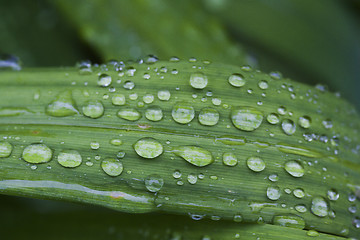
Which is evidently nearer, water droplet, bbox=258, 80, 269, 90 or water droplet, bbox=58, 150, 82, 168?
water droplet, bbox=58, 150, 82, 168

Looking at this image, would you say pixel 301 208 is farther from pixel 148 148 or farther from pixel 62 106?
pixel 62 106

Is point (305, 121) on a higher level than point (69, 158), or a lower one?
higher

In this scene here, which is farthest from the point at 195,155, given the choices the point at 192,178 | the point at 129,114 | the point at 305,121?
the point at 305,121

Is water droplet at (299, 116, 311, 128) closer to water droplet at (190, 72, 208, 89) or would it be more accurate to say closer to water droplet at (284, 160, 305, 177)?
water droplet at (284, 160, 305, 177)

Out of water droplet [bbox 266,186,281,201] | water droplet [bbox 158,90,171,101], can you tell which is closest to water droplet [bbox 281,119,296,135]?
water droplet [bbox 266,186,281,201]

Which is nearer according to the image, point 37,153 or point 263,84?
point 37,153

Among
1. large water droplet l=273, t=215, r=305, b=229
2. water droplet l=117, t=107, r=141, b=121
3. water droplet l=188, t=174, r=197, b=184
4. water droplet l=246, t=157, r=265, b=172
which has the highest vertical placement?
water droplet l=117, t=107, r=141, b=121

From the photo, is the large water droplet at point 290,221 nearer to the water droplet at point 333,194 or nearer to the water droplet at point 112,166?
the water droplet at point 333,194
